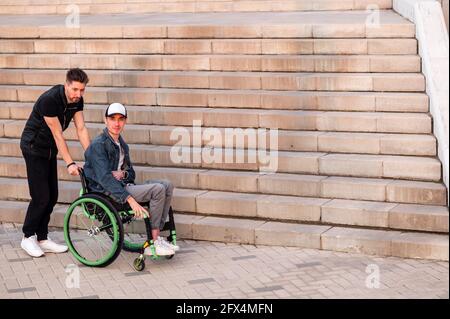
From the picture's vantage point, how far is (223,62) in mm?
10711

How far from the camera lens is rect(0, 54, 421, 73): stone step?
9.90 meters

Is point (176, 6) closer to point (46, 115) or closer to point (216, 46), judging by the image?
point (216, 46)

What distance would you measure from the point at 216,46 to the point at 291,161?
270 centimetres

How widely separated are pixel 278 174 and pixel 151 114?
2.00 metres

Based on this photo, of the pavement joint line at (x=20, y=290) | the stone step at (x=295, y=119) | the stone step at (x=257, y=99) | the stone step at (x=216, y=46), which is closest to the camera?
the pavement joint line at (x=20, y=290)

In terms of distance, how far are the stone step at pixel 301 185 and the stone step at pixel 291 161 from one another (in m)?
0.09

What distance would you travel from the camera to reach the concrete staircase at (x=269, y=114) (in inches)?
320

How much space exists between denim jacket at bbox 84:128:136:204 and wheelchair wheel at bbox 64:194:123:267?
120mm

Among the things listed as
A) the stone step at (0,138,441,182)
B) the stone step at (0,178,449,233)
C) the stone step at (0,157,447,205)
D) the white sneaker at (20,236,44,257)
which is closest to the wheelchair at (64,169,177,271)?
the white sneaker at (20,236,44,257)

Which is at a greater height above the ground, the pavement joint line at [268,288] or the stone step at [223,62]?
the stone step at [223,62]

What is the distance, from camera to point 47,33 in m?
12.3

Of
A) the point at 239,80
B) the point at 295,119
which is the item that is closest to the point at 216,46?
the point at 239,80

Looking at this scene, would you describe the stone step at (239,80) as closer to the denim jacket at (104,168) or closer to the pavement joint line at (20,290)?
the denim jacket at (104,168)

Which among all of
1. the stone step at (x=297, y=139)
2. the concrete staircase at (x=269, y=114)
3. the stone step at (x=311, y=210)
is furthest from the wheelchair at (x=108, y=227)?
the stone step at (x=297, y=139)
